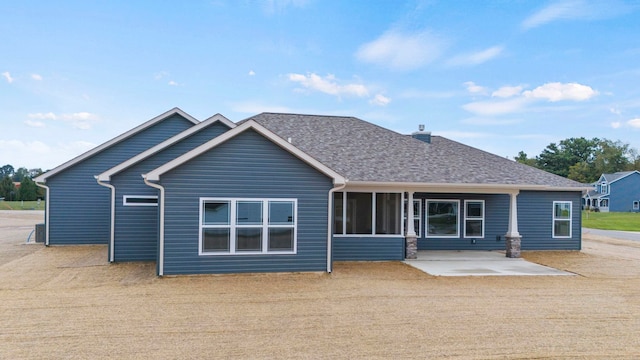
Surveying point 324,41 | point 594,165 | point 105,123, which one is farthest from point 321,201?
point 594,165

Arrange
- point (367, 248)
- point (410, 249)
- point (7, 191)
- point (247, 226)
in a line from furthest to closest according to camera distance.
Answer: point (7, 191)
point (410, 249)
point (367, 248)
point (247, 226)

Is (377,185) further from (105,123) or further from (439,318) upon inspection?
(105,123)

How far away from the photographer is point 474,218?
601 inches

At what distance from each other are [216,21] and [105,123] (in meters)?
15.4

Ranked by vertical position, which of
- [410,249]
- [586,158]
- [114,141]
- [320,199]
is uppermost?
[586,158]

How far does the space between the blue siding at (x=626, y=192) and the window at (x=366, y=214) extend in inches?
2242

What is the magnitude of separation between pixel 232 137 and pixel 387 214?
553cm

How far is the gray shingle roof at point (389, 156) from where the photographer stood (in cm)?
1313

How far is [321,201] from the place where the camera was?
35.0 ft

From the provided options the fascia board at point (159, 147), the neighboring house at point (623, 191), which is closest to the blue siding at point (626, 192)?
the neighboring house at point (623, 191)

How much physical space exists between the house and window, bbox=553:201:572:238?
39mm

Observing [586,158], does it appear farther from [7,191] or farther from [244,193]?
[7,191]

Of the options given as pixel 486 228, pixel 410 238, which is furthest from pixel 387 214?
pixel 486 228

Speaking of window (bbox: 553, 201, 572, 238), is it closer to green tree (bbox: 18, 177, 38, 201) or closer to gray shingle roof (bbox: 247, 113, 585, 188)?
gray shingle roof (bbox: 247, 113, 585, 188)
